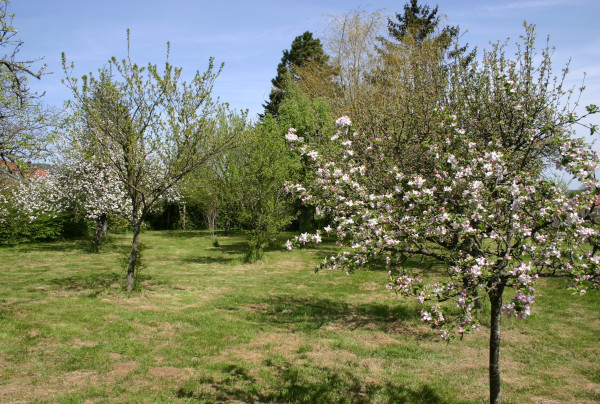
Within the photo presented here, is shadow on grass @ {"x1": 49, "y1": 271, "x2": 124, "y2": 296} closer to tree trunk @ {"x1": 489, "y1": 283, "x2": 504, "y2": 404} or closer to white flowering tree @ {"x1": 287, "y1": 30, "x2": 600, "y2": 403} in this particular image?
white flowering tree @ {"x1": 287, "y1": 30, "x2": 600, "y2": 403}

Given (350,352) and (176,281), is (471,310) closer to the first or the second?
(350,352)

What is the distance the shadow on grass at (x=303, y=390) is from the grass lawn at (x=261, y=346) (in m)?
0.02

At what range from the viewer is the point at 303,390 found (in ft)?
18.6

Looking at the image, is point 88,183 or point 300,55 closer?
point 88,183

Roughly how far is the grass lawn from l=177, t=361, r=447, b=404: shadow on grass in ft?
0.08

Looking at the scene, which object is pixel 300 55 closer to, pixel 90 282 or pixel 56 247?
pixel 56 247

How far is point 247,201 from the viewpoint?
16672 mm

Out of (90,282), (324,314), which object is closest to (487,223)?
(324,314)

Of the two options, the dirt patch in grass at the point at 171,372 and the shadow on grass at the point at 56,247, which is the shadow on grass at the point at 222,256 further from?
the dirt patch in grass at the point at 171,372

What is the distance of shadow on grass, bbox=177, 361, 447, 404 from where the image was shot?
5.43m

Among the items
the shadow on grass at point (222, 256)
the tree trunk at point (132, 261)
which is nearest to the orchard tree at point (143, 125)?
the tree trunk at point (132, 261)

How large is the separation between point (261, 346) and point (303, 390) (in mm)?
1850

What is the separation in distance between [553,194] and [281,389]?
166 inches

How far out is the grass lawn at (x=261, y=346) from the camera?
5617 millimetres
